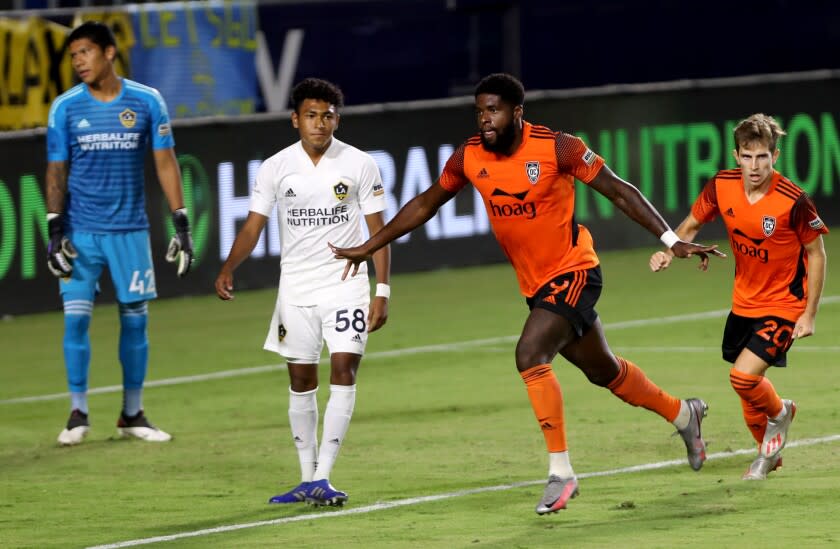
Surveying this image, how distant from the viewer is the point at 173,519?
31.5 ft

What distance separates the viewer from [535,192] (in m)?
9.46

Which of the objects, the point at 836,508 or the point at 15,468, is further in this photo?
the point at 15,468

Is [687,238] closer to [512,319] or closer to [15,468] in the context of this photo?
[15,468]

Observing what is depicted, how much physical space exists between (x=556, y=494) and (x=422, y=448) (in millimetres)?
2302

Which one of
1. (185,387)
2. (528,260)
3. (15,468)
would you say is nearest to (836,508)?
(528,260)

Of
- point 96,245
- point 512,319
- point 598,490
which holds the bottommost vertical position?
point 512,319

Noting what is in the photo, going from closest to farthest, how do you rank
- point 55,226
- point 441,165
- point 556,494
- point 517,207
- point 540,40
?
point 556,494
point 517,207
point 55,226
point 441,165
point 540,40

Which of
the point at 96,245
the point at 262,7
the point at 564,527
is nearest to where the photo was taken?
the point at 564,527

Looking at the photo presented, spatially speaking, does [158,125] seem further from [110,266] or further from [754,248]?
[754,248]

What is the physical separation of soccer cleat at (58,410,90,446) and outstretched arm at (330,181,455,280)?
2.90 m

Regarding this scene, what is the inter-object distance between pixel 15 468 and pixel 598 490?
3418 mm

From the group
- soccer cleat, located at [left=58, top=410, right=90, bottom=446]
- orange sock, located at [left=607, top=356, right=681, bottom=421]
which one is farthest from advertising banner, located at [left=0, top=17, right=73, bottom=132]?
orange sock, located at [left=607, top=356, right=681, bottom=421]

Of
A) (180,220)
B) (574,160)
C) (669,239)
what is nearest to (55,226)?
(180,220)

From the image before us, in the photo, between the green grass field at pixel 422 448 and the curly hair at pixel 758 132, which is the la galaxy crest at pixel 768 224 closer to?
the curly hair at pixel 758 132
